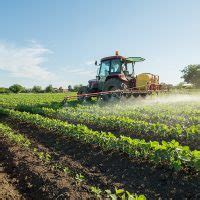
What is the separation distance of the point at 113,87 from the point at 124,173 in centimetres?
1069

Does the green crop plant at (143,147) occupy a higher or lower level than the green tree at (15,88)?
higher

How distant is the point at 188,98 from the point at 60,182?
15.3 m

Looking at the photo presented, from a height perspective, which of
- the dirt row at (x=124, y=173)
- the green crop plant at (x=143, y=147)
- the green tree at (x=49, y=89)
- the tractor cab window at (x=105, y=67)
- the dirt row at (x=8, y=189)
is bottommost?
the green tree at (x=49, y=89)

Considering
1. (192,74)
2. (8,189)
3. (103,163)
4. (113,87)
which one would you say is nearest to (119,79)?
(113,87)

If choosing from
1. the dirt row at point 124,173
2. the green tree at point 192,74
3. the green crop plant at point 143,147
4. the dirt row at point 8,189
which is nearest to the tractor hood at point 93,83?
the green crop plant at point 143,147

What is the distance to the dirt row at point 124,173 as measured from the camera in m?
5.20

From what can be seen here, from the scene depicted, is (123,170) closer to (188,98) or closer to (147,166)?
(147,166)

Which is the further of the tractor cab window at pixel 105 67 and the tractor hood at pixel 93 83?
the tractor hood at pixel 93 83

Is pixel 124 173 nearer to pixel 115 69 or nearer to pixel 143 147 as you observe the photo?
pixel 143 147

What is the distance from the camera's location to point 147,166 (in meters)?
6.27

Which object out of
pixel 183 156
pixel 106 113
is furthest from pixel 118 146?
pixel 106 113

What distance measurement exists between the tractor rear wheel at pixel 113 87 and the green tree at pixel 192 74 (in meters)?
41.4

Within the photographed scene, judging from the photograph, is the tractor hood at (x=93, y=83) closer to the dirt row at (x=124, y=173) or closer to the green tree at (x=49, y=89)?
the dirt row at (x=124, y=173)

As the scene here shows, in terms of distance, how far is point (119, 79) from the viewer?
16.4m
